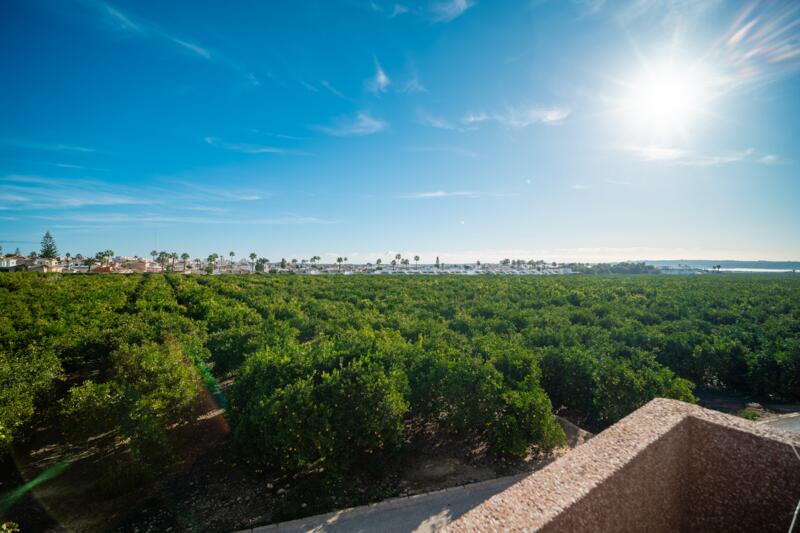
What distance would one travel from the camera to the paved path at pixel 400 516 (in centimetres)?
857

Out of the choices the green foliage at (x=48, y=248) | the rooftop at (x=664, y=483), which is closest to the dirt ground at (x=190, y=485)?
the rooftop at (x=664, y=483)

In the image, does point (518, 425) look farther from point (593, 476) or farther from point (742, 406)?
point (742, 406)

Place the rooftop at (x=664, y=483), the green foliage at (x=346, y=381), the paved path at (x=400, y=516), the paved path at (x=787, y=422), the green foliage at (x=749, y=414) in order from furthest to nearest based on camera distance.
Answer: the green foliage at (x=749, y=414)
the paved path at (x=787, y=422)
the green foliage at (x=346, y=381)
the paved path at (x=400, y=516)
the rooftop at (x=664, y=483)

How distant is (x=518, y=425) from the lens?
11375 millimetres

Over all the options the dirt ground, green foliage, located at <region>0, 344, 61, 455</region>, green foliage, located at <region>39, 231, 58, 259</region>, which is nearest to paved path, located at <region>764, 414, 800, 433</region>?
the dirt ground

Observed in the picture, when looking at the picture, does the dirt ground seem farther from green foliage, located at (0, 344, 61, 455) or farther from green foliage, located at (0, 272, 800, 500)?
green foliage, located at (0, 344, 61, 455)

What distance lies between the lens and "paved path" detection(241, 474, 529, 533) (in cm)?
857

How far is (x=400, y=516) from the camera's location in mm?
8969

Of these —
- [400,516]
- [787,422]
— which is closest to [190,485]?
[400,516]

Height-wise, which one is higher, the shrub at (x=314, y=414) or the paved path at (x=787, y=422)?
the shrub at (x=314, y=414)

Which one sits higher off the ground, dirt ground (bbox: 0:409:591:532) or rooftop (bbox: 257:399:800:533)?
rooftop (bbox: 257:399:800:533)

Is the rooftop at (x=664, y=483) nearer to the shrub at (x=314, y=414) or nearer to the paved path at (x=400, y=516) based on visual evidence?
the paved path at (x=400, y=516)

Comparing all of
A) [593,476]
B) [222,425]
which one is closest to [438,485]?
[593,476]

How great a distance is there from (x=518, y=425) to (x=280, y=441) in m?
7.79
